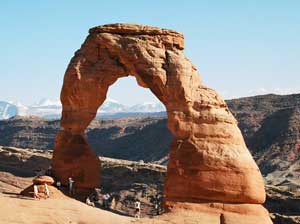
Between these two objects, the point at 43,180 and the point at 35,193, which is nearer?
the point at 35,193

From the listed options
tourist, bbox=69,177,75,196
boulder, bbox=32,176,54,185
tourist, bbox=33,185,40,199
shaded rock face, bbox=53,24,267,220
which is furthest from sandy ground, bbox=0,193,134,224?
shaded rock face, bbox=53,24,267,220

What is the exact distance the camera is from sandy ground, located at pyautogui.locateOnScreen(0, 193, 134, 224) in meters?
23.0

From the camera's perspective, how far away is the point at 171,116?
26625 millimetres

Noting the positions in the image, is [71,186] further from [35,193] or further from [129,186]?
Answer: [129,186]

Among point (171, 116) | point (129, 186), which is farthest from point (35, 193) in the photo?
point (129, 186)

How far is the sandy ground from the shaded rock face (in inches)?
136

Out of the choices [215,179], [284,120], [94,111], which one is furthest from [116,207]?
[284,120]

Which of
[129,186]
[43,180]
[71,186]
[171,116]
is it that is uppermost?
[171,116]

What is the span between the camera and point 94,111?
29.4 m

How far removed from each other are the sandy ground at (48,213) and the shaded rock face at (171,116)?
11.3 ft

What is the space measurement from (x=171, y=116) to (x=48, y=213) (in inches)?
266

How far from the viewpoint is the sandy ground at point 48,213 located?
23000 mm

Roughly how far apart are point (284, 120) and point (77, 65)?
249ft

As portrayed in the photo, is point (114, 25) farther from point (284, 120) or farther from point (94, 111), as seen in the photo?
point (284, 120)
